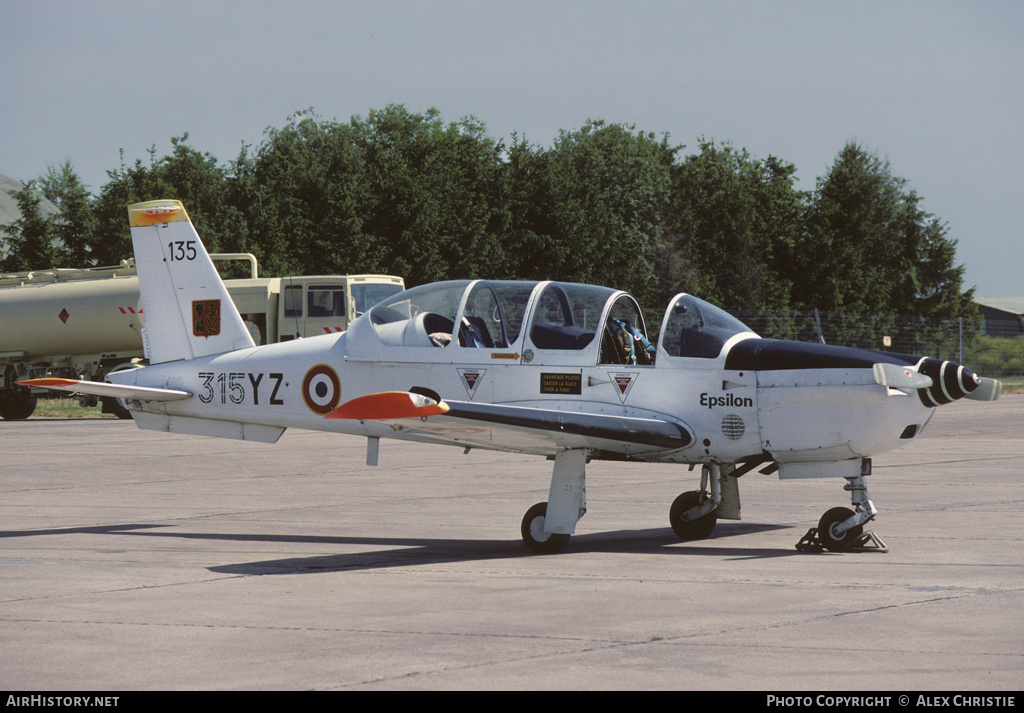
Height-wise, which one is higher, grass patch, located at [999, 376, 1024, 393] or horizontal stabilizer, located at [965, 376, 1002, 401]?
horizontal stabilizer, located at [965, 376, 1002, 401]

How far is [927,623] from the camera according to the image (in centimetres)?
633

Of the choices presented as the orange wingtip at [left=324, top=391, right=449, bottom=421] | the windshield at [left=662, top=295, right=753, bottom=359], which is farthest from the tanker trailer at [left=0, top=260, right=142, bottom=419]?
the orange wingtip at [left=324, top=391, right=449, bottom=421]

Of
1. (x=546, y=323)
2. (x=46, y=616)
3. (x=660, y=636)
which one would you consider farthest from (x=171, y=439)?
(x=660, y=636)

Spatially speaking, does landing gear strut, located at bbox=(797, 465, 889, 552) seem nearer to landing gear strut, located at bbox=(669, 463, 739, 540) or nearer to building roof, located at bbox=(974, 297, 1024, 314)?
landing gear strut, located at bbox=(669, 463, 739, 540)

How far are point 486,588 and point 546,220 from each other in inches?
1886

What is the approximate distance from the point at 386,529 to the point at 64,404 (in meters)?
Result: 27.0

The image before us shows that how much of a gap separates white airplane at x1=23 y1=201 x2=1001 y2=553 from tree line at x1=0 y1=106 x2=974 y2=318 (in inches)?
1440

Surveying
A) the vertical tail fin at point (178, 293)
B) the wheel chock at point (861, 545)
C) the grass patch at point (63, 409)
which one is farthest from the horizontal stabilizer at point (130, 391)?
the grass patch at point (63, 409)

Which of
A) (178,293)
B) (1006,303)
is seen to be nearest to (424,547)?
(178,293)

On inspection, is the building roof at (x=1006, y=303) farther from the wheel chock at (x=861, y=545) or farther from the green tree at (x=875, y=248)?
the wheel chock at (x=861, y=545)

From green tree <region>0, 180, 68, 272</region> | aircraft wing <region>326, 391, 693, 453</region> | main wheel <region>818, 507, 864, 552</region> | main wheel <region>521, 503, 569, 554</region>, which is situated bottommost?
main wheel <region>521, 503, 569, 554</region>

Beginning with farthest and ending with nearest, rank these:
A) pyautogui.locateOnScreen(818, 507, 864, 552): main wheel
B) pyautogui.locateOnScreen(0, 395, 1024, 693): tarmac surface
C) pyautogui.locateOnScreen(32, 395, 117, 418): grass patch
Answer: pyautogui.locateOnScreen(32, 395, 117, 418): grass patch → pyautogui.locateOnScreen(818, 507, 864, 552): main wheel → pyautogui.locateOnScreen(0, 395, 1024, 693): tarmac surface

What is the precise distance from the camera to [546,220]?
180 feet

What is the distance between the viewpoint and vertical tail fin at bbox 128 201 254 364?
1171cm
